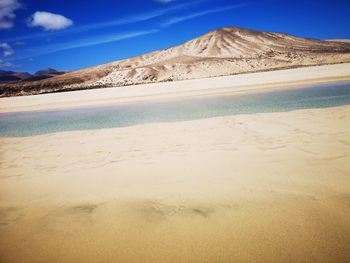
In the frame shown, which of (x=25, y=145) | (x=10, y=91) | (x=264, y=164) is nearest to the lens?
(x=264, y=164)

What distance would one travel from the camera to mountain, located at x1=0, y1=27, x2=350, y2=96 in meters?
42.9

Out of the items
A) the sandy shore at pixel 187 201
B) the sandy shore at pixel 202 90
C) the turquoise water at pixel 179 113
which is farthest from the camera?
the sandy shore at pixel 202 90

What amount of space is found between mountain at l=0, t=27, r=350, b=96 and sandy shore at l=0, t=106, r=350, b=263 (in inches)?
1382

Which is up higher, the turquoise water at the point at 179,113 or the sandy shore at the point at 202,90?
the sandy shore at the point at 202,90

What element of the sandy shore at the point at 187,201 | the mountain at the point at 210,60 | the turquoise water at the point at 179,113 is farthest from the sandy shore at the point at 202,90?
the mountain at the point at 210,60

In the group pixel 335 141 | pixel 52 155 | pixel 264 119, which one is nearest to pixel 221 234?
pixel 335 141

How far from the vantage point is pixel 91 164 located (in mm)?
4949

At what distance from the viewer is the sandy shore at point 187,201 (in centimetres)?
233

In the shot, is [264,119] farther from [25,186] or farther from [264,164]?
[25,186]

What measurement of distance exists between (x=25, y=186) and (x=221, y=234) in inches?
137

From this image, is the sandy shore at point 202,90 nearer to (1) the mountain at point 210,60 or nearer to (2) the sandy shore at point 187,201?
(2) the sandy shore at point 187,201

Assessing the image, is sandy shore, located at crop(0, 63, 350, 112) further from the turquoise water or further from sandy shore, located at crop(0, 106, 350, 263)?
sandy shore, located at crop(0, 106, 350, 263)

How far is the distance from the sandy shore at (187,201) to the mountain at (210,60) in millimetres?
35113

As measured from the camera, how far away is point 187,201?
317 cm
